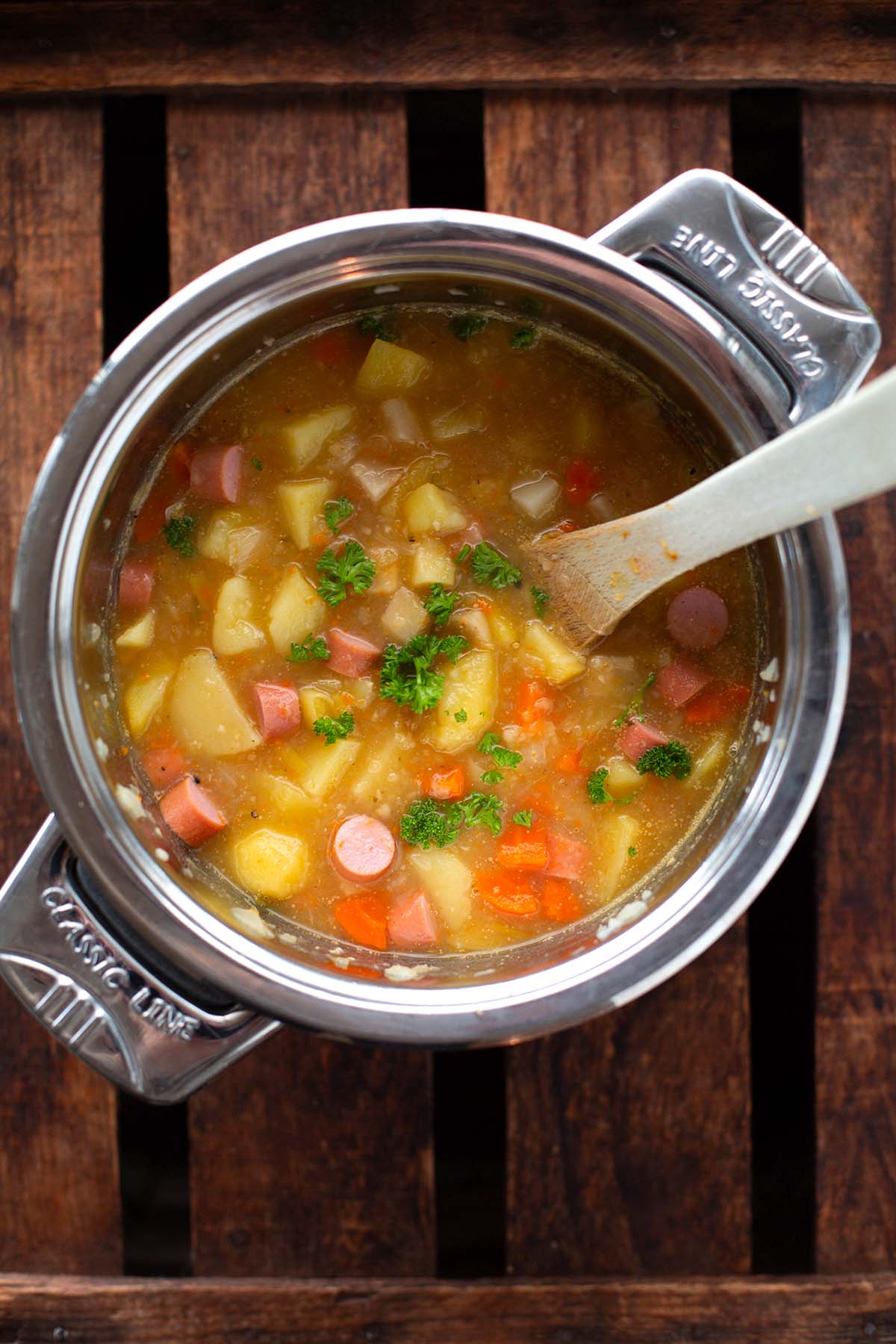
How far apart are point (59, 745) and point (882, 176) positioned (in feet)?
5.60

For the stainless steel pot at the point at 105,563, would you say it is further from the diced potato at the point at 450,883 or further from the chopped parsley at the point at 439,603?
the chopped parsley at the point at 439,603

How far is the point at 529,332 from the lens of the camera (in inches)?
73.7

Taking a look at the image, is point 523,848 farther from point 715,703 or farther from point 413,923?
point 715,703

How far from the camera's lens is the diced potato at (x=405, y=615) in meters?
1.89

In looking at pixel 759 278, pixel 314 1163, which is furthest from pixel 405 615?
pixel 314 1163

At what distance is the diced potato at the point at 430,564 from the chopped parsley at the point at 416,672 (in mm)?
91

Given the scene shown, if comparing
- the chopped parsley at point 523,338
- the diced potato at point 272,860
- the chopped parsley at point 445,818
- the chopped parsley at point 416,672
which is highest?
the chopped parsley at point 523,338

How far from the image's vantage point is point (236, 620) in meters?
1.89

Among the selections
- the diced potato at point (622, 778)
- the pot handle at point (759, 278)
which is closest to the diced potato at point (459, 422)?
the pot handle at point (759, 278)

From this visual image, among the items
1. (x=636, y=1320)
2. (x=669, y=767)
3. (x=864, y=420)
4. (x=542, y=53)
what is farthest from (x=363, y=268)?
(x=636, y=1320)

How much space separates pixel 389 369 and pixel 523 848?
2.67 ft

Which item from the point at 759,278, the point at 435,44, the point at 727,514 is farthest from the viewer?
the point at 435,44

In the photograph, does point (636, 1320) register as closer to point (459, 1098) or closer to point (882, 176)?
point (459, 1098)

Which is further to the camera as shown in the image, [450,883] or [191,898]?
[450,883]
